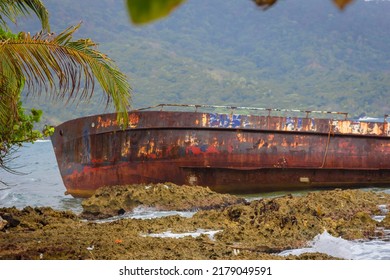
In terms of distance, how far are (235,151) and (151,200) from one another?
3722mm

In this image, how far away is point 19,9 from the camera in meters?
6.52

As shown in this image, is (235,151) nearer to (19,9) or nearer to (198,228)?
(198,228)

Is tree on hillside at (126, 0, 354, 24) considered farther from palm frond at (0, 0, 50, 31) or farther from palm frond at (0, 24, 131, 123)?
palm frond at (0, 0, 50, 31)

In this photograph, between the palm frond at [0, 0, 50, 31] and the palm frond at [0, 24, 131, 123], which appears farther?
the palm frond at [0, 0, 50, 31]

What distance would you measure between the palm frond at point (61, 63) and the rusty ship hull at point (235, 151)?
28.5 ft

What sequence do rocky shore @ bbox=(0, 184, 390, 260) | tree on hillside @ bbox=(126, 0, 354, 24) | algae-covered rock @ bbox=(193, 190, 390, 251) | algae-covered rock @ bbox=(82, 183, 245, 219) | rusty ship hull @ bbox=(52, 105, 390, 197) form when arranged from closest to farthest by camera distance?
tree on hillside @ bbox=(126, 0, 354, 24) → rocky shore @ bbox=(0, 184, 390, 260) → algae-covered rock @ bbox=(193, 190, 390, 251) → algae-covered rock @ bbox=(82, 183, 245, 219) → rusty ship hull @ bbox=(52, 105, 390, 197)

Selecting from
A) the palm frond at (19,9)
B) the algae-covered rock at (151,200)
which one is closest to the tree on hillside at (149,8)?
the palm frond at (19,9)

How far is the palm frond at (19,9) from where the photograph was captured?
20.6ft

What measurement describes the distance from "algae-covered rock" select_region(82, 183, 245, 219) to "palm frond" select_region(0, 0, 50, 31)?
196 inches

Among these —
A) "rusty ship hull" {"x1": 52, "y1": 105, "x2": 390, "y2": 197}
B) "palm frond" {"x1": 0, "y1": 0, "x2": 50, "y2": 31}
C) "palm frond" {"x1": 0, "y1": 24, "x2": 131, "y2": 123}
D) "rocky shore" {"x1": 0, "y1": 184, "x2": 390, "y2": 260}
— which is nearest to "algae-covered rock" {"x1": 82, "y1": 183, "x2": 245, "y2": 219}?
"rocky shore" {"x1": 0, "y1": 184, "x2": 390, "y2": 260}

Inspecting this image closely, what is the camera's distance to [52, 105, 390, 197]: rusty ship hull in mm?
14891
